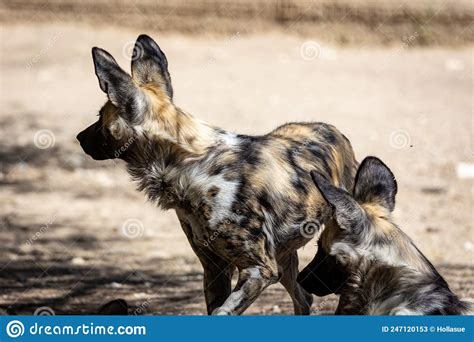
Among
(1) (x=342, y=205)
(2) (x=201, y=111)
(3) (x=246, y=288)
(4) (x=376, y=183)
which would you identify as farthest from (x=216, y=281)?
(2) (x=201, y=111)

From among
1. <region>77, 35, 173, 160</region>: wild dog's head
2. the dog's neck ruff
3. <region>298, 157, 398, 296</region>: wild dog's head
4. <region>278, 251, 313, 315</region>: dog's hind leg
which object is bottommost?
<region>278, 251, 313, 315</region>: dog's hind leg

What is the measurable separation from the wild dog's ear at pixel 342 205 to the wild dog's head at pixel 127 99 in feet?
3.04

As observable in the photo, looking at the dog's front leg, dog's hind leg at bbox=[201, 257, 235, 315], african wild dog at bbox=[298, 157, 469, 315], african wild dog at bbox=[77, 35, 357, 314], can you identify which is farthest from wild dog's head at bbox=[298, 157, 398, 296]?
dog's hind leg at bbox=[201, 257, 235, 315]

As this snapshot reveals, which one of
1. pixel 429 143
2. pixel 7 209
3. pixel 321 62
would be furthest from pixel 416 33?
pixel 7 209

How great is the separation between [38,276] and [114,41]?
664 cm

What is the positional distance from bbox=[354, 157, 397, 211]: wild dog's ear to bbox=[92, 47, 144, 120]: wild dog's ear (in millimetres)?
973

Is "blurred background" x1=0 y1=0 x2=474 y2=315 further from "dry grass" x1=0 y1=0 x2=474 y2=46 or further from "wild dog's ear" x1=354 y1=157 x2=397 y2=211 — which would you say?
"wild dog's ear" x1=354 y1=157 x2=397 y2=211

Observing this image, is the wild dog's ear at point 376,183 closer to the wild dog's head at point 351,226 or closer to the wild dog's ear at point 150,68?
the wild dog's head at point 351,226

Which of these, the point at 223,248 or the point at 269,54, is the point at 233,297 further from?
the point at 269,54

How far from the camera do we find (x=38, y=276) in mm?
6219

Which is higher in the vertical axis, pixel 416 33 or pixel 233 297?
pixel 416 33

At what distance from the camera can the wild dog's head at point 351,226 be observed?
3855 millimetres

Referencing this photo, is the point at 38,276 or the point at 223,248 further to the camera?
the point at 38,276

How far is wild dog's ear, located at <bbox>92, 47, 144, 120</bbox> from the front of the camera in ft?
14.3
